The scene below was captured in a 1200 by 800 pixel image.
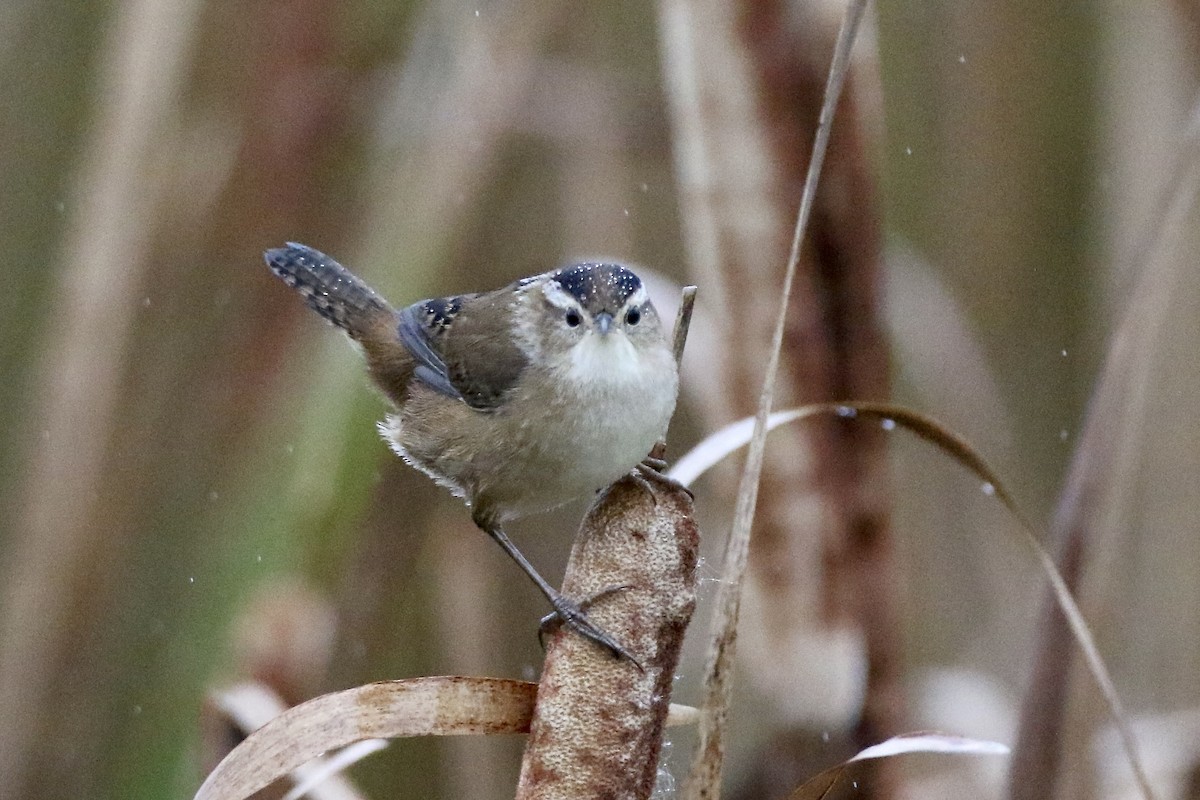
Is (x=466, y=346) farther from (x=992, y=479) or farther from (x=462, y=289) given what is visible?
(x=992, y=479)

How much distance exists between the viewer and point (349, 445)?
7.58 feet

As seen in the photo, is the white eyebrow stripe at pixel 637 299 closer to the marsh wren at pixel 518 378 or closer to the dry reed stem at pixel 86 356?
the marsh wren at pixel 518 378

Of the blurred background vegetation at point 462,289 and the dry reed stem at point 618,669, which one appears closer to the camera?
the dry reed stem at point 618,669

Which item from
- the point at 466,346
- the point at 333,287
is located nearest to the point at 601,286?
the point at 466,346

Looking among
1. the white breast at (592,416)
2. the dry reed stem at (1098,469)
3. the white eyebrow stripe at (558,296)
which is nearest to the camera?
the dry reed stem at (1098,469)

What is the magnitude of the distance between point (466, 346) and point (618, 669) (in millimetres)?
1078

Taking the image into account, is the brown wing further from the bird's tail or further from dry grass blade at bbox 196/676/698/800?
dry grass blade at bbox 196/676/698/800

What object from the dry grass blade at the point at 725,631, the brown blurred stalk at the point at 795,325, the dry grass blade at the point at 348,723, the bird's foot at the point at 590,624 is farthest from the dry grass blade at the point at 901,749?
the brown blurred stalk at the point at 795,325

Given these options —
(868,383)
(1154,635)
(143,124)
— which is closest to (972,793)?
(1154,635)

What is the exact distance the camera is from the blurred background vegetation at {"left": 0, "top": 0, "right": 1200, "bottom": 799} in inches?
87.9

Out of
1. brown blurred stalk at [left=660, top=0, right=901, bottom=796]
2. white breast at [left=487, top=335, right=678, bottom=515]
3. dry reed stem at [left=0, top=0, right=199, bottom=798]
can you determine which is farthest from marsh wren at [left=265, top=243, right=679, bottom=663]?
dry reed stem at [left=0, top=0, right=199, bottom=798]

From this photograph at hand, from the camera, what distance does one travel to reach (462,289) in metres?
3.15

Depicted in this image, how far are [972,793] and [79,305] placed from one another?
201 centimetres

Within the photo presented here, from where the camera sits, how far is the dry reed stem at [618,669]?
131cm
